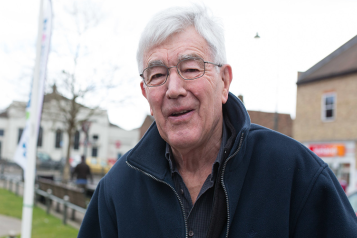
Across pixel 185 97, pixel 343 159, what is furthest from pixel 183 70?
pixel 343 159

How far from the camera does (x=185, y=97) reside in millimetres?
1847

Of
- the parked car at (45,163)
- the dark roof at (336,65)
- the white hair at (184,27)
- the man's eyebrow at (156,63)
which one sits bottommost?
the parked car at (45,163)

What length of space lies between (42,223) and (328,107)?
16620 mm

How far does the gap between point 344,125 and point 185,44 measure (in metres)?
19.7

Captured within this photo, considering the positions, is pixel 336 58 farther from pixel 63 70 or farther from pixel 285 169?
pixel 285 169

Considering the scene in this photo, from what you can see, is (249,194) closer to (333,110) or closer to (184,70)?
(184,70)

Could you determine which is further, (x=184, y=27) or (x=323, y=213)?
(x=184, y=27)

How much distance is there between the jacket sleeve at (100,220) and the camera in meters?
2.02

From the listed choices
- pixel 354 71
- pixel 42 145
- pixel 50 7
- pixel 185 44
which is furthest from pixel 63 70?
pixel 42 145

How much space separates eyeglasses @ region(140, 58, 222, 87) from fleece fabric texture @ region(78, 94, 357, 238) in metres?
0.34

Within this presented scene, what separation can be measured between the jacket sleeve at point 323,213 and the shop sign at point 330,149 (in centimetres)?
1918

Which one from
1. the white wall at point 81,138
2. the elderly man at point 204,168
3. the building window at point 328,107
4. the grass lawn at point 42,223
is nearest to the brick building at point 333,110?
the building window at point 328,107

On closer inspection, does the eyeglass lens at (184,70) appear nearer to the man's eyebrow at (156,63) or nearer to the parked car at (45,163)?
the man's eyebrow at (156,63)

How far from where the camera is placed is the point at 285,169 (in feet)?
5.59
